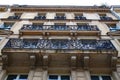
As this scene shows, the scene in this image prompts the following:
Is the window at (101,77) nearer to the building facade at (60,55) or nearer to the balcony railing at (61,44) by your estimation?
the building facade at (60,55)

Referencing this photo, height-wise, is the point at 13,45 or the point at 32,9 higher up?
the point at 32,9

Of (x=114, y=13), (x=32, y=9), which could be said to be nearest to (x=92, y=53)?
(x=114, y=13)

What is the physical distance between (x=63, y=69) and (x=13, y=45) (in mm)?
3070

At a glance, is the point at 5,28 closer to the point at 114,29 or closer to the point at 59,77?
the point at 59,77

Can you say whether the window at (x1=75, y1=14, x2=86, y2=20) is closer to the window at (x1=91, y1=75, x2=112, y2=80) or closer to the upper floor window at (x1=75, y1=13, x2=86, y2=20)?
the upper floor window at (x1=75, y1=13, x2=86, y2=20)

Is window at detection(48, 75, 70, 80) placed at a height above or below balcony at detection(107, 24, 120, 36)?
below

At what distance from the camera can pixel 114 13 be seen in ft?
66.8

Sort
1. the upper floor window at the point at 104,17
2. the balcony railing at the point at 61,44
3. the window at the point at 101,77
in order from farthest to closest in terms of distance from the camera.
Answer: the upper floor window at the point at 104,17 < the balcony railing at the point at 61,44 < the window at the point at 101,77

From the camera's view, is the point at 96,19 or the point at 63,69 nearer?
the point at 63,69

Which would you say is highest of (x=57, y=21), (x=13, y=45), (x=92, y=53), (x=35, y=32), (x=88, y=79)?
(x=57, y=21)

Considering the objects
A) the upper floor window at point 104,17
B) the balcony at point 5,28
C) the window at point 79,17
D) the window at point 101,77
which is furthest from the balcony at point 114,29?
the balcony at point 5,28

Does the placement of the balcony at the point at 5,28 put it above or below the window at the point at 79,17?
below

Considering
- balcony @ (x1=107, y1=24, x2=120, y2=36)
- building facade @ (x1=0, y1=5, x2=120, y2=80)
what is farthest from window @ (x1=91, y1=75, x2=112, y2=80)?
balcony @ (x1=107, y1=24, x2=120, y2=36)

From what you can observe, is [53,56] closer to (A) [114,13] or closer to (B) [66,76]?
(B) [66,76]
